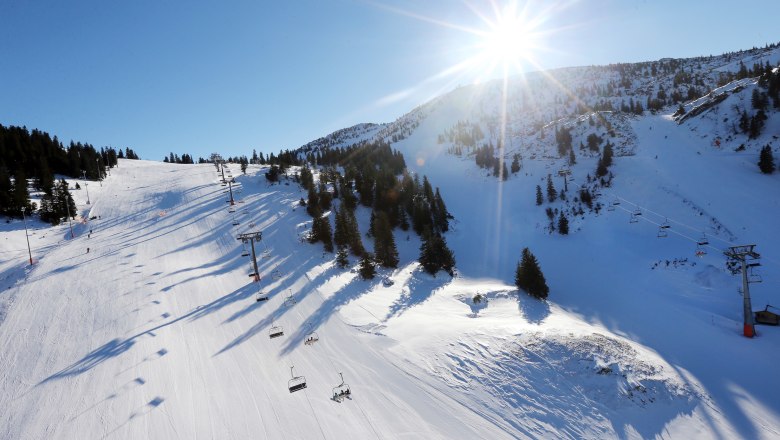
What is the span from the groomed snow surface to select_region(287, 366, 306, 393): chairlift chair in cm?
53

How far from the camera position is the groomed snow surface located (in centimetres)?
1906

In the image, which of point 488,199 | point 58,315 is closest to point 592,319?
point 488,199

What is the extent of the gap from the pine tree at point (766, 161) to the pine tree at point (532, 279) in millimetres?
39220

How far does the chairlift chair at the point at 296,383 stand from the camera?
19.9 m

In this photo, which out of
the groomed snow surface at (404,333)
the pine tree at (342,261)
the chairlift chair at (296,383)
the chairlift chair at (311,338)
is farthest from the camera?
the pine tree at (342,261)

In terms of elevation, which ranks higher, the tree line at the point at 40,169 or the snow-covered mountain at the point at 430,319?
the tree line at the point at 40,169

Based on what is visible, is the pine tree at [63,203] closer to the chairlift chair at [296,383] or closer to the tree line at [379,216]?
the tree line at [379,216]

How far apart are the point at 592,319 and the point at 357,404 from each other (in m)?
27.2

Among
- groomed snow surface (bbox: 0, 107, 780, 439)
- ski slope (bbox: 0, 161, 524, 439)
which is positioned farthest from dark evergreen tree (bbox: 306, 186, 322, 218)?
ski slope (bbox: 0, 161, 524, 439)

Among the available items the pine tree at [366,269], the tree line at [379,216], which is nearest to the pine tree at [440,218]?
the tree line at [379,216]

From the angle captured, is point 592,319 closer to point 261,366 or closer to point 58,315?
point 261,366

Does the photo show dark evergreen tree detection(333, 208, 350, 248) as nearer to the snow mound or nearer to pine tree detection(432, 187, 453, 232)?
pine tree detection(432, 187, 453, 232)

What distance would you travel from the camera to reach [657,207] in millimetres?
52750

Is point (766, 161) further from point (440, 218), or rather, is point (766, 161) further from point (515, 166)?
point (440, 218)
